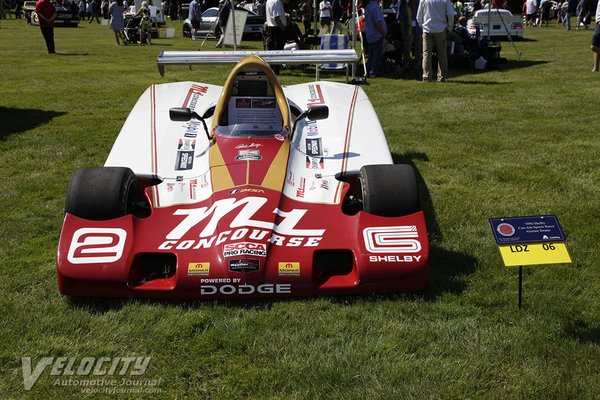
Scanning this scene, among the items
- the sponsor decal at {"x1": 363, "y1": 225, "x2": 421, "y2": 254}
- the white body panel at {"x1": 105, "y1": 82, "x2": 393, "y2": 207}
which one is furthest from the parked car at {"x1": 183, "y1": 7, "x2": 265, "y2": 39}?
the sponsor decal at {"x1": 363, "y1": 225, "x2": 421, "y2": 254}

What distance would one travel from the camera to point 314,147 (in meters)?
5.90

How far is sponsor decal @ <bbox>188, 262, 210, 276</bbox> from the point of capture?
4188mm

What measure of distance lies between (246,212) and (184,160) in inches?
51.9

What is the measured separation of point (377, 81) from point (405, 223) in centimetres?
968

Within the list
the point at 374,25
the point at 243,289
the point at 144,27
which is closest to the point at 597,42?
the point at 374,25

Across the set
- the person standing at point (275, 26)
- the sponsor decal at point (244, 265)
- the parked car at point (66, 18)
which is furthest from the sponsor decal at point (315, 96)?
the parked car at point (66, 18)

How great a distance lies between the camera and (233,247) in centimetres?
429

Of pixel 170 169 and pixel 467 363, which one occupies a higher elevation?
pixel 170 169

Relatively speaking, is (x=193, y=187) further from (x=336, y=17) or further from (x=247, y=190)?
(x=336, y=17)

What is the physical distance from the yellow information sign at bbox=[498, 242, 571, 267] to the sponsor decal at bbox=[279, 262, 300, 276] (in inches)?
47.9

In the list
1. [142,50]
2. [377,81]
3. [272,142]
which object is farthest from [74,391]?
[142,50]

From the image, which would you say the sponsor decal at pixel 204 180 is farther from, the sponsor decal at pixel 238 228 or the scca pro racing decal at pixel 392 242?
the scca pro racing decal at pixel 392 242

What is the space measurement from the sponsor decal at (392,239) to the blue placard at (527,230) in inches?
22.3

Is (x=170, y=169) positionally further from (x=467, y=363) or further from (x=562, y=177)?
(x=562, y=177)
